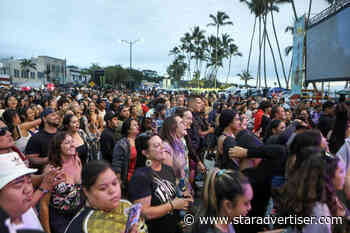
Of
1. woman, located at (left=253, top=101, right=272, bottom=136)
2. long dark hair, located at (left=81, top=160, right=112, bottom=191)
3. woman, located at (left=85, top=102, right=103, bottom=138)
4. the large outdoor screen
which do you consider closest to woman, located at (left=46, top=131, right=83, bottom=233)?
long dark hair, located at (left=81, top=160, right=112, bottom=191)

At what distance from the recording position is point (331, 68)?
19.7m

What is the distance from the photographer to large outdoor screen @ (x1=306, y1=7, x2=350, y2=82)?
57.7 ft

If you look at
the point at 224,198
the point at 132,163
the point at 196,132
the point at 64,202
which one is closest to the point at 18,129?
the point at 132,163

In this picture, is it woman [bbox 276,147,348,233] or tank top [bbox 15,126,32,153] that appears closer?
woman [bbox 276,147,348,233]

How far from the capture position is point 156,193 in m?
2.47

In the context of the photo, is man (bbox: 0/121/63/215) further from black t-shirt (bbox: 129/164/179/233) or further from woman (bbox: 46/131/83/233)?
black t-shirt (bbox: 129/164/179/233)

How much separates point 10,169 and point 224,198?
1.52m

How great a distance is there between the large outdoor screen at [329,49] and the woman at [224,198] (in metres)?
19.7

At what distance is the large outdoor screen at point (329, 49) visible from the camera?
17.6 m

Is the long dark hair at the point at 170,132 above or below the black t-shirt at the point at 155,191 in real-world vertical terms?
above

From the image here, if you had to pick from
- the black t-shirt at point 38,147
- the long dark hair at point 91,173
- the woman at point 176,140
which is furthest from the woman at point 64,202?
the woman at point 176,140

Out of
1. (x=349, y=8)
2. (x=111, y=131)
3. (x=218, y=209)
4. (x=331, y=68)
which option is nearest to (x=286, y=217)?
(x=218, y=209)

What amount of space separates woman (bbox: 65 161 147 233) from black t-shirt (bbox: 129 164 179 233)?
35 centimetres

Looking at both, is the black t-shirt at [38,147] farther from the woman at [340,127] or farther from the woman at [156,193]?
the woman at [340,127]
